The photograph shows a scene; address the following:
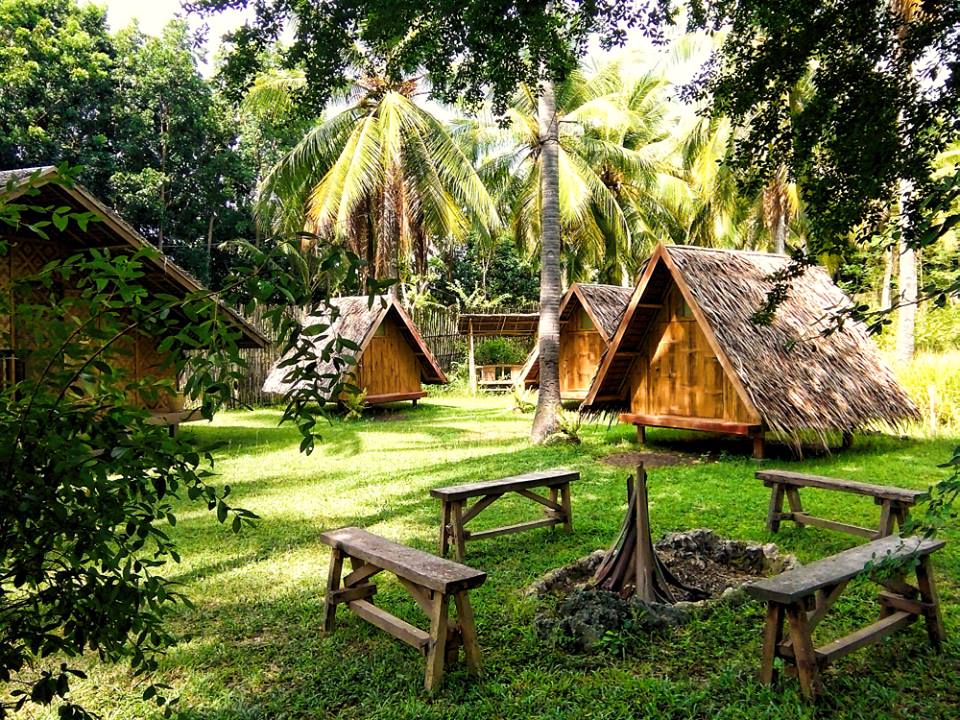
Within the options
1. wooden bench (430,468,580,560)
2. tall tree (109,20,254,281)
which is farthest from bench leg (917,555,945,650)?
tall tree (109,20,254,281)

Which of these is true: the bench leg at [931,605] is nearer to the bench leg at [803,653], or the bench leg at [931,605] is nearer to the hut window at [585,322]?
the bench leg at [803,653]

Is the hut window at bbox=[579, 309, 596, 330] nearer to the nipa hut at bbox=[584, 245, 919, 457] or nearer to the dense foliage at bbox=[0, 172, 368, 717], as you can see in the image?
the nipa hut at bbox=[584, 245, 919, 457]

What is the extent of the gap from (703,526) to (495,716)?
151 inches

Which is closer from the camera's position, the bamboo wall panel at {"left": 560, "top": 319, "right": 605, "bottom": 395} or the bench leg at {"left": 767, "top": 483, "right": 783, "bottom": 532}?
the bench leg at {"left": 767, "top": 483, "right": 783, "bottom": 532}

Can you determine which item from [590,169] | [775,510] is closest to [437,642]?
[775,510]

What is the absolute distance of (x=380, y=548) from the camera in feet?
14.4

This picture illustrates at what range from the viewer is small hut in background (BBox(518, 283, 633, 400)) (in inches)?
694

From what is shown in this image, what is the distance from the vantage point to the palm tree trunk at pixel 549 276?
12195 mm

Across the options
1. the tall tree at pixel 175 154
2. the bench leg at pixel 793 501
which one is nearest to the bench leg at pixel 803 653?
the bench leg at pixel 793 501

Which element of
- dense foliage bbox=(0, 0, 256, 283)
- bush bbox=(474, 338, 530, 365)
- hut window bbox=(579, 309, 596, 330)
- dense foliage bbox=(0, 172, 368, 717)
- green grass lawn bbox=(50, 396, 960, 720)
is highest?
dense foliage bbox=(0, 0, 256, 283)

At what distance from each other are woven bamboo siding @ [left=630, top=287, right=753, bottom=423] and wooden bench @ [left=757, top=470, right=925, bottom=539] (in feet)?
11.5

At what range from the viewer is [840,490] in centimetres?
602

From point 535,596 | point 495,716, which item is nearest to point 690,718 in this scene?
point 495,716

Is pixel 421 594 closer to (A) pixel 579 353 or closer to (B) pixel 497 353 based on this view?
(A) pixel 579 353
